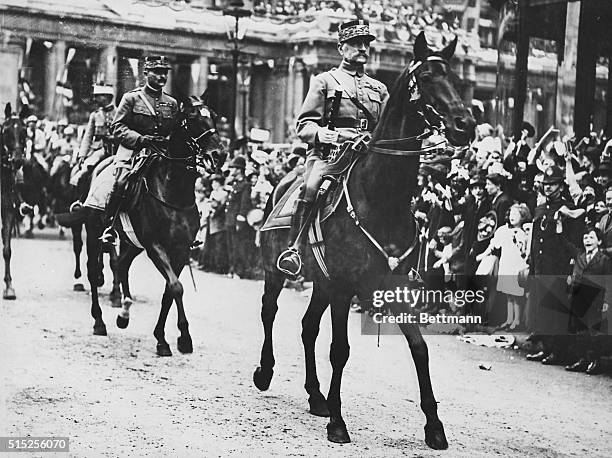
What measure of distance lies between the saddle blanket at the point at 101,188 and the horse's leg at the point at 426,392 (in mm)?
3664

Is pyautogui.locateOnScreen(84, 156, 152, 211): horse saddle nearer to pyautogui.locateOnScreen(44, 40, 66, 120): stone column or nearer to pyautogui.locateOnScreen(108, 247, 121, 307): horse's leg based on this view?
pyautogui.locateOnScreen(108, 247, 121, 307): horse's leg

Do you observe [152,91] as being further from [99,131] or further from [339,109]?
[339,109]

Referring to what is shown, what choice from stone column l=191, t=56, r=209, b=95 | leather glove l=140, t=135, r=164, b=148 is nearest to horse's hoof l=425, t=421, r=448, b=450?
stone column l=191, t=56, r=209, b=95

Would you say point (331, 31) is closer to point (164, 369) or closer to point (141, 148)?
point (141, 148)

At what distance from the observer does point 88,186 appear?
901cm

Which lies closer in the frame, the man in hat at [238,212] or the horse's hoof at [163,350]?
the horse's hoof at [163,350]

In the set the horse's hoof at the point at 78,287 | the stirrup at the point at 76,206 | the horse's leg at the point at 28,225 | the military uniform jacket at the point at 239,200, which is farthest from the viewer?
the military uniform jacket at the point at 239,200

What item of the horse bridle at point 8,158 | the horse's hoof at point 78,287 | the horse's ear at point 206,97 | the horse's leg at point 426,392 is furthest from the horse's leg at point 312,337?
the horse bridle at point 8,158

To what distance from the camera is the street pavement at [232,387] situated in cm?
598

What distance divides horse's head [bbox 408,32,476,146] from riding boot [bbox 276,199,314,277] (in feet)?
3.83

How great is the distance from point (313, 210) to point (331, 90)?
0.82 metres

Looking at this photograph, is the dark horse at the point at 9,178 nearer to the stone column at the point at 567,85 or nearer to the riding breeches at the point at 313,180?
the riding breeches at the point at 313,180

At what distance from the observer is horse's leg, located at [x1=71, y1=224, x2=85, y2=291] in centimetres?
894

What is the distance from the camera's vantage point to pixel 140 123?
8086mm
